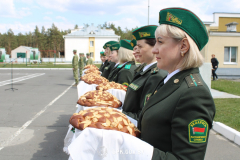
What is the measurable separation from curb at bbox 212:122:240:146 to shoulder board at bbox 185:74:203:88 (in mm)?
3673

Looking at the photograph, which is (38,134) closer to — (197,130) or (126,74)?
(126,74)

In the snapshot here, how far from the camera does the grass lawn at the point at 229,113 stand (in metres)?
5.17

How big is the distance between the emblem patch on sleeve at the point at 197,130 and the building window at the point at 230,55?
72.4 feet

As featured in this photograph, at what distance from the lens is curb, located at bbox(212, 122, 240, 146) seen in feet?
14.4

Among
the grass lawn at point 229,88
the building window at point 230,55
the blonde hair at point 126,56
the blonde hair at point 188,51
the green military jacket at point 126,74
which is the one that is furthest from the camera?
the building window at point 230,55

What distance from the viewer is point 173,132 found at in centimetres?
126

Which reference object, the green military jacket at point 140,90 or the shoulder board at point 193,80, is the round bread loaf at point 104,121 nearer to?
the shoulder board at point 193,80

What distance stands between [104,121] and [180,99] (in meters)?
0.51

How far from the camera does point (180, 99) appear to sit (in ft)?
4.17

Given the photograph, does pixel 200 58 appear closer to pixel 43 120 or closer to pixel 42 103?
pixel 43 120

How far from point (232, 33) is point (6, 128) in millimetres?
20516

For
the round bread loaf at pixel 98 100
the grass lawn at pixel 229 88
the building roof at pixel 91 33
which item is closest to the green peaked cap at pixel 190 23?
the round bread loaf at pixel 98 100

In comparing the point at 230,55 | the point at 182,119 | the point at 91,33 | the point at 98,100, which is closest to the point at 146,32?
the point at 98,100

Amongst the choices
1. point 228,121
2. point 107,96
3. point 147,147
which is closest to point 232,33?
point 228,121
